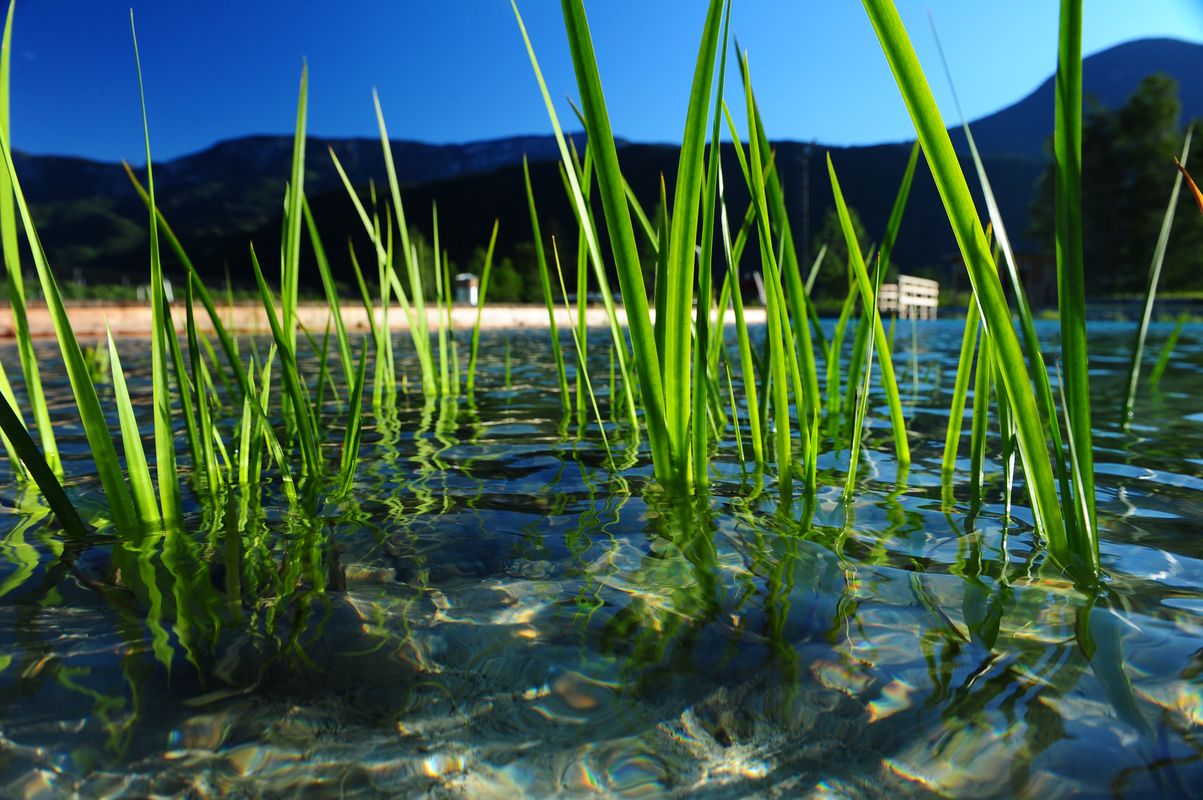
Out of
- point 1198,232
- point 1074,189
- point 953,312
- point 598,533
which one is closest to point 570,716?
point 598,533

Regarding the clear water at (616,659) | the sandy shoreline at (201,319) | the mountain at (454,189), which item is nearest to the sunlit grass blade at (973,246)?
the clear water at (616,659)

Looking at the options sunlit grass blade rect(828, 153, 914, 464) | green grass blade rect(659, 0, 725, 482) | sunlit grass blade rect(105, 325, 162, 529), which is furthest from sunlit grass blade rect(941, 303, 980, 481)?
sunlit grass blade rect(105, 325, 162, 529)

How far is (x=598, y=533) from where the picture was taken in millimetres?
929

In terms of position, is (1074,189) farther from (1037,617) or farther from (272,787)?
(272,787)

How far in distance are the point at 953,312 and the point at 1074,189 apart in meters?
27.2

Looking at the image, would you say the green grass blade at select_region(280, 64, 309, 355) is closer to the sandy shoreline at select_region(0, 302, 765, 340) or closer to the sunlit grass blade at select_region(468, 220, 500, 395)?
the sunlit grass blade at select_region(468, 220, 500, 395)

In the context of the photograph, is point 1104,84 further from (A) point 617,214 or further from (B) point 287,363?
(B) point 287,363

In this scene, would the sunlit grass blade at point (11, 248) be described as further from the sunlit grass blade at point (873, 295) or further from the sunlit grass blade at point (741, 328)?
the sunlit grass blade at point (873, 295)

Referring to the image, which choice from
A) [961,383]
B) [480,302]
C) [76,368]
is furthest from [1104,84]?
[76,368]

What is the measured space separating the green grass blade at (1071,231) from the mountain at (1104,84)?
102732 millimetres

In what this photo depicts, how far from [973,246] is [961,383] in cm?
55

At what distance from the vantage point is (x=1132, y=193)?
27.3 m

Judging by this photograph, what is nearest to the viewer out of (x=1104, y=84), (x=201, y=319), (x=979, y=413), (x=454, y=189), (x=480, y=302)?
(x=979, y=413)

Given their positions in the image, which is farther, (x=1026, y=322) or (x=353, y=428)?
(x=353, y=428)
